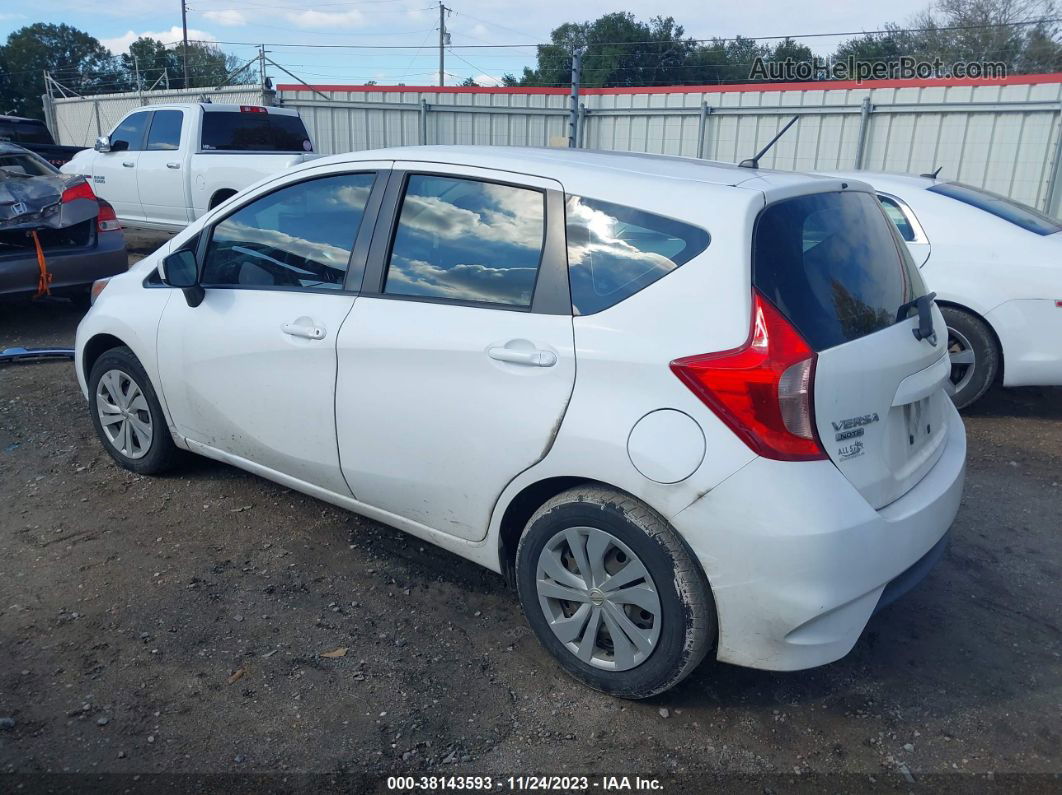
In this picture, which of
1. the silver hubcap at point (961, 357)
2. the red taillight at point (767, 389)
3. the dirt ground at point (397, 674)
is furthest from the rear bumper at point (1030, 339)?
the red taillight at point (767, 389)

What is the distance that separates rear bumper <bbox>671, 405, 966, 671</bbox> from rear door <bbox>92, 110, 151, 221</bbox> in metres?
11.4

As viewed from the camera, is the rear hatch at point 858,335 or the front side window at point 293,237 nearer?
the rear hatch at point 858,335

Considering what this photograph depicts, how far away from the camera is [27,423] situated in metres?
5.50

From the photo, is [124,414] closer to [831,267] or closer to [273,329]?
[273,329]

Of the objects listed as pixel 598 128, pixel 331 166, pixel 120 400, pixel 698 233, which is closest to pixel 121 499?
pixel 120 400

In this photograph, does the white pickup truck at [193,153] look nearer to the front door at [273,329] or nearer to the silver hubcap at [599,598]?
the front door at [273,329]

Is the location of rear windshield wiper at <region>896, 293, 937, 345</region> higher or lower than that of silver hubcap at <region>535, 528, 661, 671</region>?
higher

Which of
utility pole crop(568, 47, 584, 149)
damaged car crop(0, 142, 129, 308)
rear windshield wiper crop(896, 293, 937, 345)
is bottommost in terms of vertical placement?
damaged car crop(0, 142, 129, 308)

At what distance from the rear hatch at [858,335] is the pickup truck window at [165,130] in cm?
1018

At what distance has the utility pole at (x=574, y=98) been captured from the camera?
14.5 metres

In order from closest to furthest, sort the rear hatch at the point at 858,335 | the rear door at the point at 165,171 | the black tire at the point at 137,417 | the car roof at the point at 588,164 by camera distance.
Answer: the rear hatch at the point at 858,335
the car roof at the point at 588,164
the black tire at the point at 137,417
the rear door at the point at 165,171

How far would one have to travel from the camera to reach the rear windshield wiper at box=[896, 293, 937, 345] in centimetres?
303

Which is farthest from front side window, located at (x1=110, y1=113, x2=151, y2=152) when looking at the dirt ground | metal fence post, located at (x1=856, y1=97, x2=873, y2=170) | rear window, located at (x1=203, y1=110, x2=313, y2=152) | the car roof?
metal fence post, located at (x1=856, y1=97, x2=873, y2=170)

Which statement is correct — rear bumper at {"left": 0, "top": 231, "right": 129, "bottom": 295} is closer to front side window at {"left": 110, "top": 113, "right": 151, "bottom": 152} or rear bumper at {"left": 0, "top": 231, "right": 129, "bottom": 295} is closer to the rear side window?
front side window at {"left": 110, "top": 113, "right": 151, "bottom": 152}
